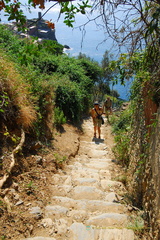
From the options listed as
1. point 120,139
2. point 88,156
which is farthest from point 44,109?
point 120,139

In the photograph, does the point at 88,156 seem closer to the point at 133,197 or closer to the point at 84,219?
the point at 133,197

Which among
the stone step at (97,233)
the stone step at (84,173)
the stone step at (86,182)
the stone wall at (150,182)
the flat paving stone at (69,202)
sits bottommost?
the stone step at (97,233)

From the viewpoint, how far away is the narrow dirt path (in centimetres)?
262

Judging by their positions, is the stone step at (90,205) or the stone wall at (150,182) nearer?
the stone wall at (150,182)

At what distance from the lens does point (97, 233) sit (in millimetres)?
2625

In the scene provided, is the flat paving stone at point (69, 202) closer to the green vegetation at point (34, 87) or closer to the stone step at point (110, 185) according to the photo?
the stone step at point (110, 185)

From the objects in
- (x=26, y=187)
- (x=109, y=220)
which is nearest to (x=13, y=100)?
(x=26, y=187)

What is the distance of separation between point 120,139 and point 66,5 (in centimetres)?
462

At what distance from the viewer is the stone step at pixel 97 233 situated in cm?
256

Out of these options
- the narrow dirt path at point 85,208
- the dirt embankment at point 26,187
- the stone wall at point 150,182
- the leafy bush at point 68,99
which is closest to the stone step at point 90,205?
the narrow dirt path at point 85,208

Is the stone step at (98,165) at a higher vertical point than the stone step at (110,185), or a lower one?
higher

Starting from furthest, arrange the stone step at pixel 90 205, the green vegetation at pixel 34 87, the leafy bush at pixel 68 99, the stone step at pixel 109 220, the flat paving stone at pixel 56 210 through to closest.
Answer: the leafy bush at pixel 68 99, the stone step at pixel 90 205, the flat paving stone at pixel 56 210, the stone step at pixel 109 220, the green vegetation at pixel 34 87

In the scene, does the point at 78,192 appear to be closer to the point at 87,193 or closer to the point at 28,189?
the point at 87,193

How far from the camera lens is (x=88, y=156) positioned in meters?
6.45
